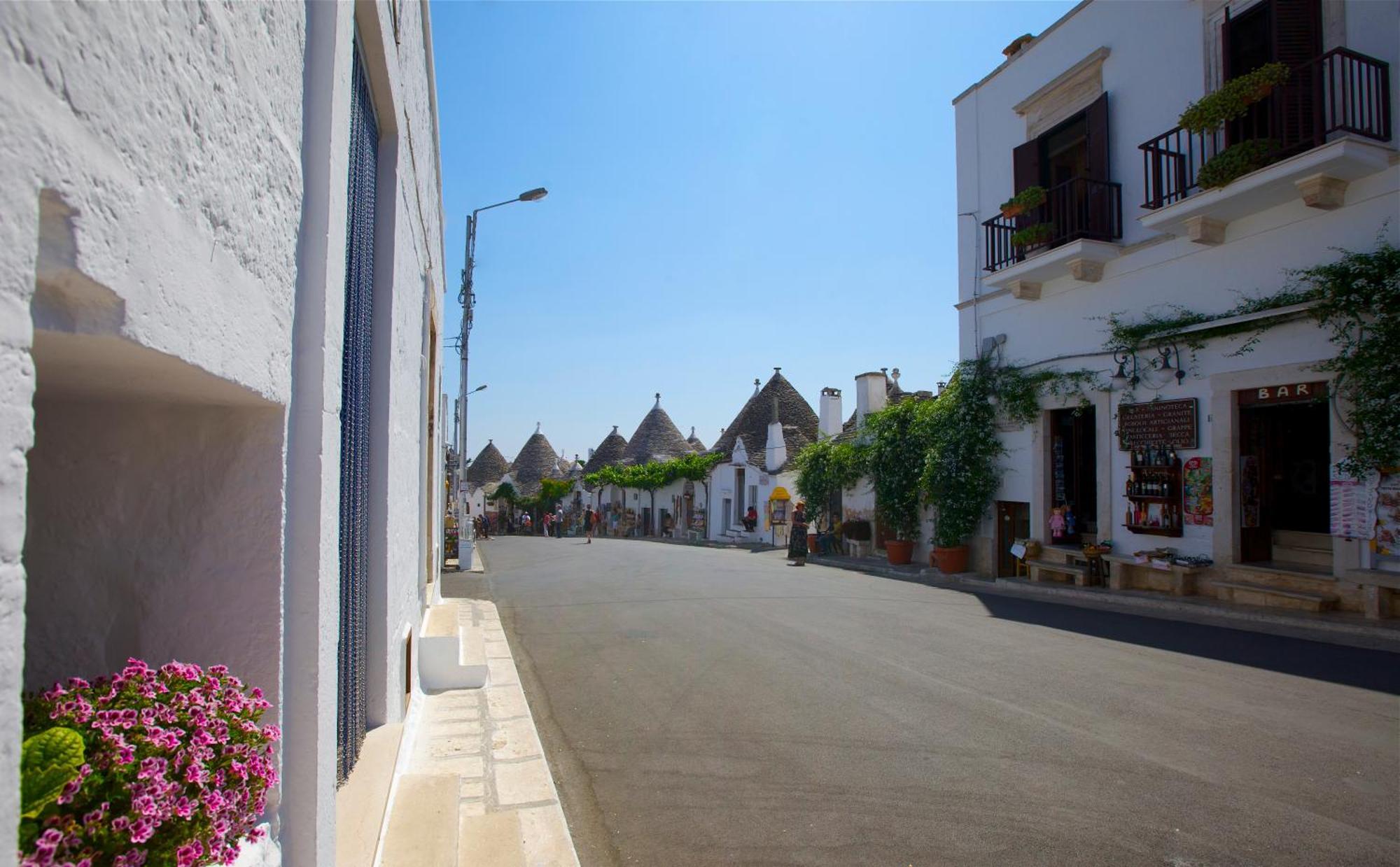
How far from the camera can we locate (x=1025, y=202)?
14258mm

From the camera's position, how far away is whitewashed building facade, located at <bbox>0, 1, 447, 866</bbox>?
3.33ft

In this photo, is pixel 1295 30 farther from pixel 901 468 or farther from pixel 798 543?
pixel 798 543

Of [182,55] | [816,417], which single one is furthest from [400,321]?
[816,417]

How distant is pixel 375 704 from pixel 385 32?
Answer: 10.4 feet

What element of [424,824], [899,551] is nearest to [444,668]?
[424,824]

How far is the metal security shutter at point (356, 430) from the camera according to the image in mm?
3158

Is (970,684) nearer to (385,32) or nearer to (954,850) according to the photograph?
(954,850)

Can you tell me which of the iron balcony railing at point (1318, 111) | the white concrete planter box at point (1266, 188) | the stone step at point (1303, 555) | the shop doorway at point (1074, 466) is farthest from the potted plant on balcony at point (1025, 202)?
the stone step at point (1303, 555)

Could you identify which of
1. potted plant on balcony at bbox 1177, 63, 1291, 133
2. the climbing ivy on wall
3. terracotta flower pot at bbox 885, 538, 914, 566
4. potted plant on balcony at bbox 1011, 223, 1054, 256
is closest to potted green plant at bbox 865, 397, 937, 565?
terracotta flower pot at bbox 885, 538, 914, 566

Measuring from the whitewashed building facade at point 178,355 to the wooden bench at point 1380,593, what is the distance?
36.4 ft

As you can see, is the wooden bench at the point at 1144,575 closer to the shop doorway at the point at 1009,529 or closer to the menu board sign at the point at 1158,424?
the menu board sign at the point at 1158,424

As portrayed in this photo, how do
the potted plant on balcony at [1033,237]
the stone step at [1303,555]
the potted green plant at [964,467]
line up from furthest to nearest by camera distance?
the potted green plant at [964,467] → the potted plant on balcony at [1033,237] → the stone step at [1303,555]

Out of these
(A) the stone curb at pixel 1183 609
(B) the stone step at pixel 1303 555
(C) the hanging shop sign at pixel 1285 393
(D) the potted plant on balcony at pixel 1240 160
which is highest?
(D) the potted plant on balcony at pixel 1240 160

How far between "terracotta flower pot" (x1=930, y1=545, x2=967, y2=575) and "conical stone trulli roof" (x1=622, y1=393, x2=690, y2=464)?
2734cm
